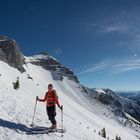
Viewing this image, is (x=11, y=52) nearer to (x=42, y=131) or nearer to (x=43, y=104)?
(x=43, y=104)

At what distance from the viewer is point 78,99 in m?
119

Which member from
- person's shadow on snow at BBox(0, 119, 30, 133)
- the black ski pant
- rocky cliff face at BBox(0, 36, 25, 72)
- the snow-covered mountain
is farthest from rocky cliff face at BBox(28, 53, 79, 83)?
person's shadow on snow at BBox(0, 119, 30, 133)

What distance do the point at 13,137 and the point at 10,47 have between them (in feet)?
323

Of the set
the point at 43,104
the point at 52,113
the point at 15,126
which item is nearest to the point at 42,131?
the point at 52,113

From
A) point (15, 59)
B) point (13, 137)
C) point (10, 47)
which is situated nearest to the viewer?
point (13, 137)

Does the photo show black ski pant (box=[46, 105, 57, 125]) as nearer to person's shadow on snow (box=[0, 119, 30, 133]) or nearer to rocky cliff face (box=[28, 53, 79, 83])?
person's shadow on snow (box=[0, 119, 30, 133])

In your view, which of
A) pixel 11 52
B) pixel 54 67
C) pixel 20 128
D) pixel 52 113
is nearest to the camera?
pixel 20 128

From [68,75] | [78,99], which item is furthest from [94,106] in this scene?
[68,75]

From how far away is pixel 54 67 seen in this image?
6284 inches

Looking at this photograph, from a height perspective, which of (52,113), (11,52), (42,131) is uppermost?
(11,52)

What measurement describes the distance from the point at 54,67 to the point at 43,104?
418 ft

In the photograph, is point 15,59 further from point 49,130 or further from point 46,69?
point 49,130

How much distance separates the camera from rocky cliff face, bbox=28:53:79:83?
153150mm

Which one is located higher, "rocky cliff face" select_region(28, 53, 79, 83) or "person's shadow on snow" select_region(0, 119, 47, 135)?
"rocky cliff face" select_region(28, 53, 79, 83)
